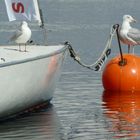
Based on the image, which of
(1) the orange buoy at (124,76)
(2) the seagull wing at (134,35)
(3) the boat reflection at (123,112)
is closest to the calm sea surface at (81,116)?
(3) the boat reflection at (123,112)

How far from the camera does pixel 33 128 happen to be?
17.3 m

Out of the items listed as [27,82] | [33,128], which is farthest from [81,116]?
[33,128]

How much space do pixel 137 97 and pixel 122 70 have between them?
1.10m

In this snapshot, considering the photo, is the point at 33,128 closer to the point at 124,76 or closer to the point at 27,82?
the point at 27,82

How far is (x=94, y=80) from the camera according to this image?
25578 mm

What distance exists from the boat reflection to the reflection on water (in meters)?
1.14

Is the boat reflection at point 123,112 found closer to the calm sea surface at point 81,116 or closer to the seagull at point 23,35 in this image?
the calm sea surface at point 81,116

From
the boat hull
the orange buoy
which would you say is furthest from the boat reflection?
the boat hull

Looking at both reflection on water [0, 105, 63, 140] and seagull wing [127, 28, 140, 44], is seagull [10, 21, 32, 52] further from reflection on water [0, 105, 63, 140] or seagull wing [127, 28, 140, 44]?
seagull wing [127, 28, 140, 44]

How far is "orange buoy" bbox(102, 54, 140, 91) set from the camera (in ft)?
74.9

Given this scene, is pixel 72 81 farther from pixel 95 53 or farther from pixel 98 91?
pixel 95 53

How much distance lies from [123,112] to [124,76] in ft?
11.6

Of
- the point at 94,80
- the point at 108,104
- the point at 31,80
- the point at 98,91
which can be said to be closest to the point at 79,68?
the point at 94,80

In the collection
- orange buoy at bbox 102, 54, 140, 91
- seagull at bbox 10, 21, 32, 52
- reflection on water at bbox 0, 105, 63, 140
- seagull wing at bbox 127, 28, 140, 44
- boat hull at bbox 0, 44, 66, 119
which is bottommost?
orange buoy at bbox 102, 54, 140, 91
